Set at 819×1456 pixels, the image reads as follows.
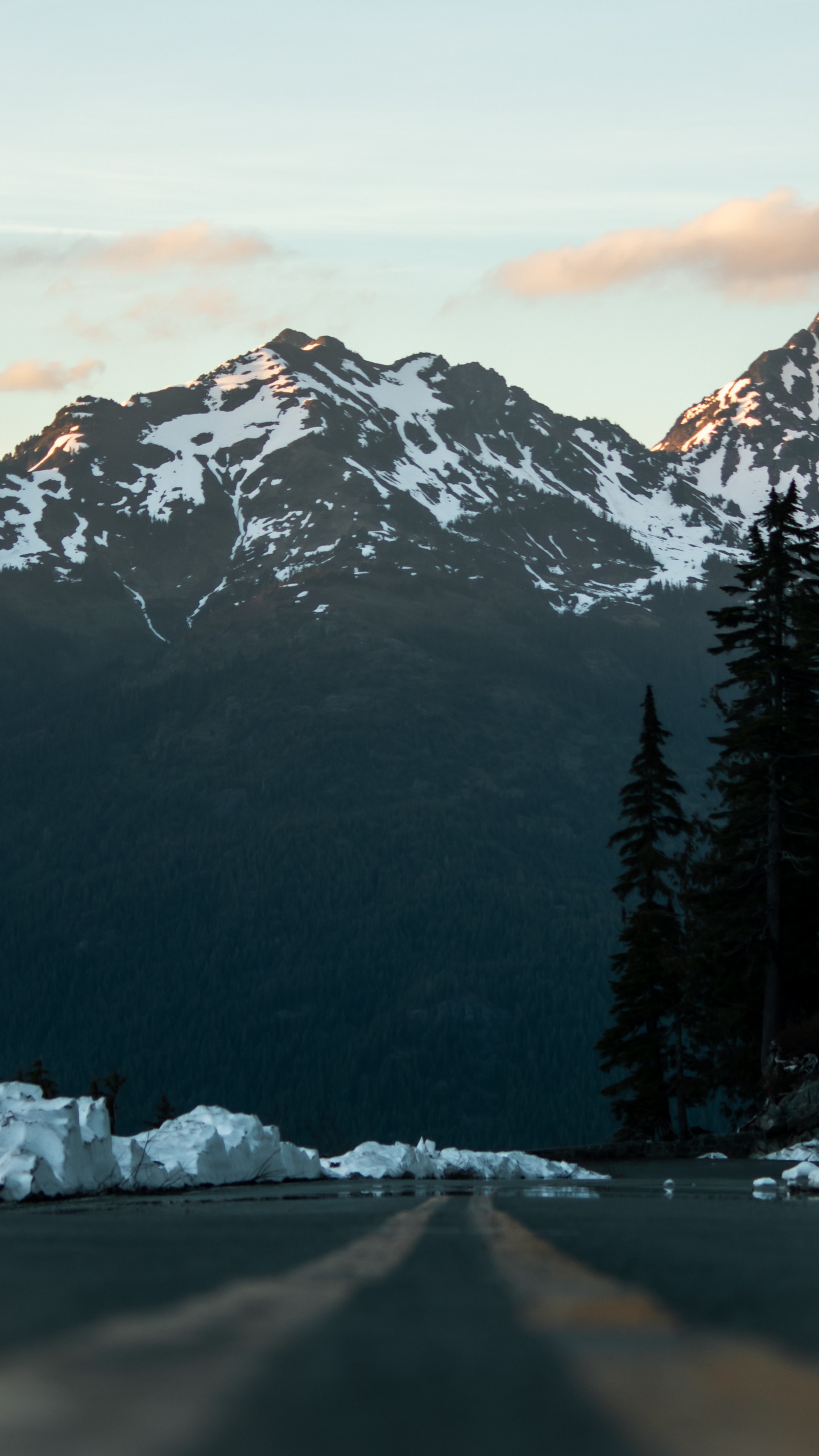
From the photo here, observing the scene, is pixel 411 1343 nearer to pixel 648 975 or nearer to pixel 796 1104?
pixel 796 1104

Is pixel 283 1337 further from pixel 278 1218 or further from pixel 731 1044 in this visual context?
pixel 731 1044

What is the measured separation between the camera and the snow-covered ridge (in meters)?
14.6

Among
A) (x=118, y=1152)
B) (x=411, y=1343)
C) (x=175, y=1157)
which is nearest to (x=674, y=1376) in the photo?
(x=411, y=1343)

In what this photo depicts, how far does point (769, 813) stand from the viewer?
3622cm

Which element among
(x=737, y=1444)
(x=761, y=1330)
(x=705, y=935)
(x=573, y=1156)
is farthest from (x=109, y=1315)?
(x=705, y=935)

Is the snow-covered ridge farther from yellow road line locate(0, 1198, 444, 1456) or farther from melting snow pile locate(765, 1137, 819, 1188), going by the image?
yellow road line locate(0, 1198, 444, 1456)

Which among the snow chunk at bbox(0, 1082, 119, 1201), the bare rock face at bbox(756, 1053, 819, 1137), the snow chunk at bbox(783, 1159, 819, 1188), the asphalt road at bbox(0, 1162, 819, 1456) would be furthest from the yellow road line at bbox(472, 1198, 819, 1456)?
the bare rock face at bbox(756, 1053, 819, 1137)

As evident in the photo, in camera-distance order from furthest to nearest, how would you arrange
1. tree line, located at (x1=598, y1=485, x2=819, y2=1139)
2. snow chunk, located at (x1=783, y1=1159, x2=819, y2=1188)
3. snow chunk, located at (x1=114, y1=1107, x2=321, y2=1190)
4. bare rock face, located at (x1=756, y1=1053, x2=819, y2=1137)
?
Result: 1. tree line, located at (x1=598, y1=485, x2=819, y2=1139)
2. bare rock face, located at (x1=756, y1=1053, x2=819, y2=1137)
3. snow chunk, located at (x1=783, y1=1159, x2=819, y2=1188)
4. snow chunk, located at (x1=114, y1=1107, x2=321, y2=1190)

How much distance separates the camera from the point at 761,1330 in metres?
5.72

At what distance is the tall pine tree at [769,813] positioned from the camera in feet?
117

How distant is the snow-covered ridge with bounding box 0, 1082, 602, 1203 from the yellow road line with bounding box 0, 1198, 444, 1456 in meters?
7.84

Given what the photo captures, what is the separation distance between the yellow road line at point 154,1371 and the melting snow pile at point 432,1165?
639 inches

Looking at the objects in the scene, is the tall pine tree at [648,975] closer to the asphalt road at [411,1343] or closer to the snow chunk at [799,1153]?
the snow chunk at [799,1153]

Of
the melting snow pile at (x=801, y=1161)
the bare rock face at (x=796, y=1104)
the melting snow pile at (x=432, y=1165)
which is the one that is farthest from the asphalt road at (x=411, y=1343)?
the bare rock face at (x=796, y=1104)
